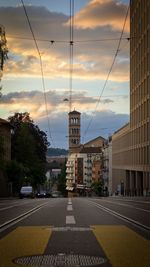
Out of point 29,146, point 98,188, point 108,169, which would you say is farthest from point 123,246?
point 98,188

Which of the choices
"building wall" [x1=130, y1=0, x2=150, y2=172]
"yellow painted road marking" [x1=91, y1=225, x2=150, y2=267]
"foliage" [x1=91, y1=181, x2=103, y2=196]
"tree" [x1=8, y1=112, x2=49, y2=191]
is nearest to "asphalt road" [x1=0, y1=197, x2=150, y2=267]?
"yellow painted road marking" [x1=91, y1=225, x2=150, y2=267]

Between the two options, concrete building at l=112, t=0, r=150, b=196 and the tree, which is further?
the tree

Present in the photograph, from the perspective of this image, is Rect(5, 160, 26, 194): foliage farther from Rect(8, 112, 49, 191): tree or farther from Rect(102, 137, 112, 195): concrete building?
Rect(102, 137, 112, 195): concrete building

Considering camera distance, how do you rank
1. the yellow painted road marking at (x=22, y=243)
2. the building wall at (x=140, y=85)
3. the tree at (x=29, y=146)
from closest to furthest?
the yellow painted road marking at (x=22, y=243)
the building wall at (x=140, y=85)
the tree at (x=29, y=146)

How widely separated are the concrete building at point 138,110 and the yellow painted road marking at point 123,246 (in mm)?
61832

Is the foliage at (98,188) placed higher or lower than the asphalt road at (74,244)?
lower

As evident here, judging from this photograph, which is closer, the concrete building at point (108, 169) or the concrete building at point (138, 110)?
the concrete building at point (138, 110)

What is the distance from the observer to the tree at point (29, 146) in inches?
4154

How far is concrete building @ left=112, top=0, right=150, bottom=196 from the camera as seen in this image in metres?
81.0

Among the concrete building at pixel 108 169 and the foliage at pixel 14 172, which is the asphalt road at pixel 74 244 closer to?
the foliage at pixel 14 172

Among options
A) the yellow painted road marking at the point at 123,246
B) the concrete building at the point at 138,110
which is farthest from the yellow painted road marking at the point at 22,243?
the concrete building at the point at 138,110

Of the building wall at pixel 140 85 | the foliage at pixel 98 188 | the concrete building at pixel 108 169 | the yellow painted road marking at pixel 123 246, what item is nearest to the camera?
the yellow painted road marking at pixel 123 246

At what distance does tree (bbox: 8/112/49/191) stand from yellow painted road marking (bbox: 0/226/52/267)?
84.2 meters

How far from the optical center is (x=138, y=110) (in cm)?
8906
